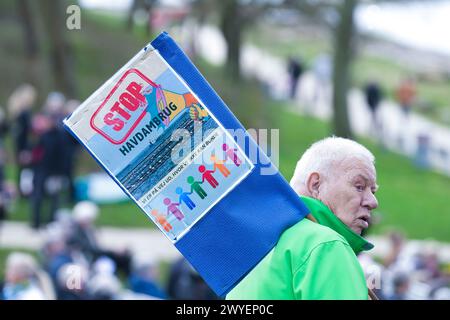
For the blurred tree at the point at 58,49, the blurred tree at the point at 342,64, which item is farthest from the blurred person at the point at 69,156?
the blurred tree at the point at 342,64

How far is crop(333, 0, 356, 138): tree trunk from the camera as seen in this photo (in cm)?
2127

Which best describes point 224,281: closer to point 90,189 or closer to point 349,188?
point 349,188

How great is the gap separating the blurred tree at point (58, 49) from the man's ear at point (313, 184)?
16.1 meters

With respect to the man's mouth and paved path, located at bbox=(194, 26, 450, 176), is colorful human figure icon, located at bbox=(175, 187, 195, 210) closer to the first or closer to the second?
the man's mouth

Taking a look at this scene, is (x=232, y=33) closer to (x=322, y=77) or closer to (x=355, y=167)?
(x=322, y=77)

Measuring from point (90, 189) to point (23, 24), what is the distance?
29.0 feet

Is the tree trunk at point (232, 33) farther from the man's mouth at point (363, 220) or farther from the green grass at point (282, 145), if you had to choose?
the man's mouth at point (363, 220)

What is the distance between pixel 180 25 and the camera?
23.3m

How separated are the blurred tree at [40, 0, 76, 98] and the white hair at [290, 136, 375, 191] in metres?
16.0

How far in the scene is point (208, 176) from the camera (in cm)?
344

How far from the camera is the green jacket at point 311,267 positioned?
10.6ft

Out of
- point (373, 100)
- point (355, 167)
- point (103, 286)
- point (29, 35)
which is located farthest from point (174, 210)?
point (29, 35)

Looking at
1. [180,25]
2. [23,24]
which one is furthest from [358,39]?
[23,24]

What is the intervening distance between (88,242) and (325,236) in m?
9.18
